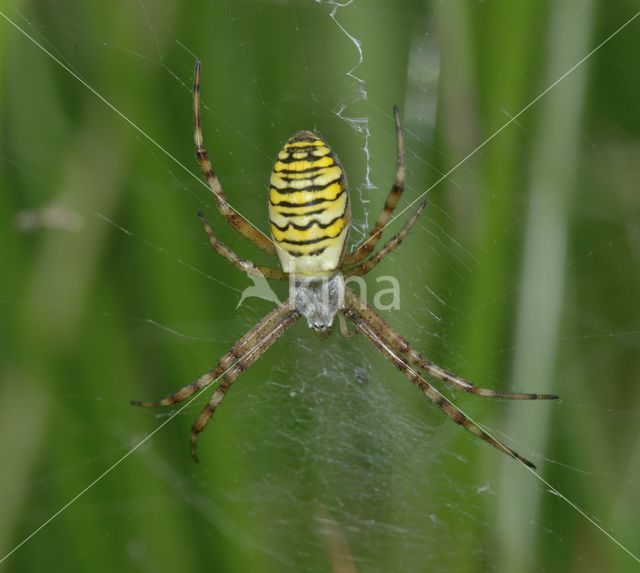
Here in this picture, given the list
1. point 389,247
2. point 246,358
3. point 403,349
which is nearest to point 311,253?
point 389,247

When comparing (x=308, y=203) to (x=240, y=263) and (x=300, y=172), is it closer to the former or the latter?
(x=300, y=172)

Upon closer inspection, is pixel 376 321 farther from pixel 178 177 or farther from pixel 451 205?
pixel 178 177

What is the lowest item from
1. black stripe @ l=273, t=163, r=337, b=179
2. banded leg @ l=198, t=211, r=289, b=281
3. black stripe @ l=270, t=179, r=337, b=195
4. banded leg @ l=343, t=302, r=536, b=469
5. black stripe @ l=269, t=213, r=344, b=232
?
banded leg @ l=343, t=302, r=536, b=469

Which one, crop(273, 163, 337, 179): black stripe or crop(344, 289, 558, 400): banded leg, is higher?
crop(273, 163, 337, 179): black stripe

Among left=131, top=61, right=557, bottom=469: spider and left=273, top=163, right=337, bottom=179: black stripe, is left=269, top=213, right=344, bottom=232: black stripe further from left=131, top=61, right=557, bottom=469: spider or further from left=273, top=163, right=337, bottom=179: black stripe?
left=273, top=163, right=337, bottom=179: black stripe

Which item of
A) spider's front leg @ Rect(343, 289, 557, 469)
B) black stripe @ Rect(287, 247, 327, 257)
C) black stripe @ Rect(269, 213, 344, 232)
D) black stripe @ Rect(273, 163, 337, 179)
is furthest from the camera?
spider's front leg @ Rect(343, 289, 557, 469)

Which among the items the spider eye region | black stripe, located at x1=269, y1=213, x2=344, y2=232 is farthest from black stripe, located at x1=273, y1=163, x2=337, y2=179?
the spider eye region

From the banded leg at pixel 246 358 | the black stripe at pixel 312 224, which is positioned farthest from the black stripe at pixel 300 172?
the banded leg at pixel 246 358
